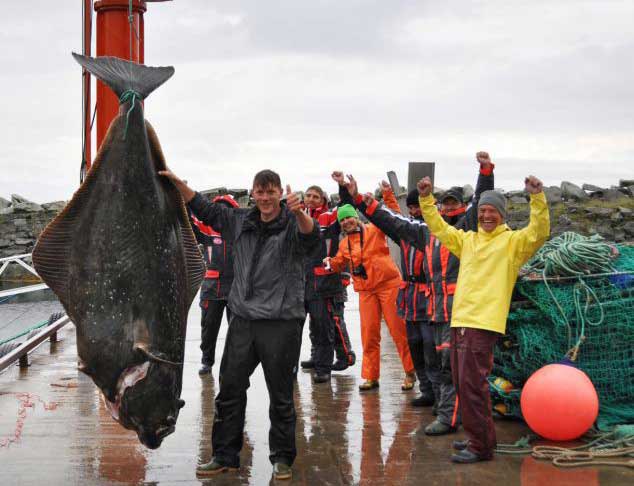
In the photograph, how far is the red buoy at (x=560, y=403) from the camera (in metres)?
5.62

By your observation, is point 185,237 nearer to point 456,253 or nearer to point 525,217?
point 456,253

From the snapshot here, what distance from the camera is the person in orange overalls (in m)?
7.70

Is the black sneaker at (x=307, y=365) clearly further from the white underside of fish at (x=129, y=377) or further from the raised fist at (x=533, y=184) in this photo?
the white underside of fish at (x=129, y=377)

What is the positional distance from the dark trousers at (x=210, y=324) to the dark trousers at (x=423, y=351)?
6.83 feet

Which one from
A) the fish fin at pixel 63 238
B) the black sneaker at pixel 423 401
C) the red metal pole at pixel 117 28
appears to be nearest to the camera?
the fish fin at pixel 63 238

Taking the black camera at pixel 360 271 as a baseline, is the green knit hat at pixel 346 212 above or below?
above

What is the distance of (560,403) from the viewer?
562cm

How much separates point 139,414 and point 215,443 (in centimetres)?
119

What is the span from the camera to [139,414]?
4113 mm

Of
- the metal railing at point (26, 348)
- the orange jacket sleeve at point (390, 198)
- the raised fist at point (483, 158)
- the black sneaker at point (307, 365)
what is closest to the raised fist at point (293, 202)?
the raised fist at point (483, 158)

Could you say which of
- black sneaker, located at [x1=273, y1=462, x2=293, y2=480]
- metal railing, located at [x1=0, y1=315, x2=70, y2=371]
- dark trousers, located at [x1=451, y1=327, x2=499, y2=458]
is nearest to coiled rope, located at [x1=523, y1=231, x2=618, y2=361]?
dark trousers, located at [x1=451, y1=327, x2=499, y2=458]

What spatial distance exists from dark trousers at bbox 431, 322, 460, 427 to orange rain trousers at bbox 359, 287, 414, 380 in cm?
122

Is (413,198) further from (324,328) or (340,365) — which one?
(340,365)

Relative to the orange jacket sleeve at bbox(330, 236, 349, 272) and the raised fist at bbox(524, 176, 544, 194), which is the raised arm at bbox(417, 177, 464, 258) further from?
the orange jacket sleeve at bbox(330, 236, 349, 272)
